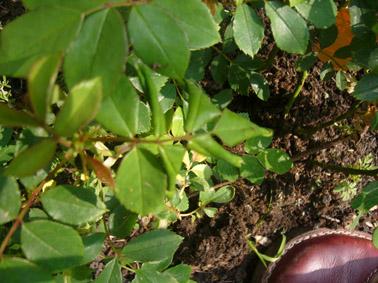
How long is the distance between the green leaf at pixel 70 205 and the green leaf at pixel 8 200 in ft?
0.14

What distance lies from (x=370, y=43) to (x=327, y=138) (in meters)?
0.80

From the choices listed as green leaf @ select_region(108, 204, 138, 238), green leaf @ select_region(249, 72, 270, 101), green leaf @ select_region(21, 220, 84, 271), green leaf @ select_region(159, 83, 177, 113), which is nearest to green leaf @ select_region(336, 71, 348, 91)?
green leaf @ select_region(249, 72, 270, 101)

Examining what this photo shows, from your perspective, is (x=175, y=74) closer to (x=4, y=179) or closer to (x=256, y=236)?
(x=4, y=179)

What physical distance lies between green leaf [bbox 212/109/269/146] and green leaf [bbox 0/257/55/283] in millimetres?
286

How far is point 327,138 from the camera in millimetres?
1932

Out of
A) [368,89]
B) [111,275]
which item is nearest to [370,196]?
[368,89]

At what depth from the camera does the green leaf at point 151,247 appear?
1.00m

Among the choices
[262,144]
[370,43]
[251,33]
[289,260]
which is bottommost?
[289,260]

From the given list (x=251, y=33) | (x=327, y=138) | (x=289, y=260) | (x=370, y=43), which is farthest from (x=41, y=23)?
(x=289, y=260)

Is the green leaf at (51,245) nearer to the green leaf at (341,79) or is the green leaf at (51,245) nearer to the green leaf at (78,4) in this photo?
the green leaf at (78,4)

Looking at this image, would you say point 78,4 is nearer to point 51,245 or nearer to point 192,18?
point 192,18

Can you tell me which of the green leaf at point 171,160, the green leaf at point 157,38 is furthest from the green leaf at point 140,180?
the green leaf at point 157,38

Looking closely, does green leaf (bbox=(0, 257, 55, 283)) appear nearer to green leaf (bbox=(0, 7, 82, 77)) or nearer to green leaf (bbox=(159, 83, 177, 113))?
green leaf (bbox=(0, 7, 82, 77))

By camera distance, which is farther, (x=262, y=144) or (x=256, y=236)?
(x=256, y=236)
